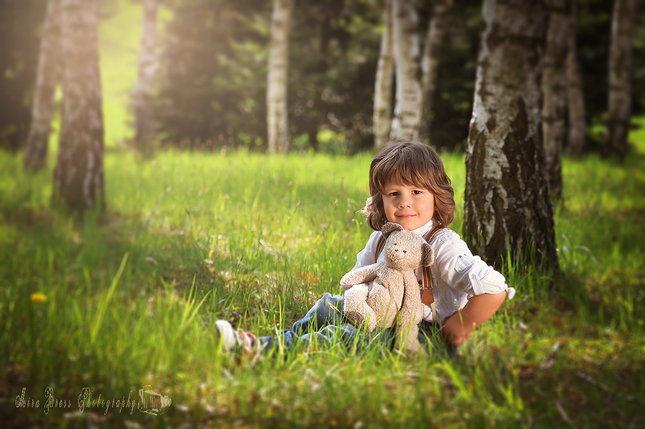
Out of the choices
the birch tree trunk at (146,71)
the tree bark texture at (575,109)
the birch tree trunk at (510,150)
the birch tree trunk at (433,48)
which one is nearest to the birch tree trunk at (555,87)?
the birch tree trunk at (510,150)

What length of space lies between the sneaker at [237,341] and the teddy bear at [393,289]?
0.48m

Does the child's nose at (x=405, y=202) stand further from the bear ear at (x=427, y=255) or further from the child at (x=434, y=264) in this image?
the bear ear at (x=427, y=255)

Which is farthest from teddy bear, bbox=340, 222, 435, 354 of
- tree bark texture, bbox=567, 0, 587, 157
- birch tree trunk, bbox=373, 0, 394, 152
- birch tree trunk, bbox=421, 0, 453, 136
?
tree bark texture, bbox=567, 0, 587, 157

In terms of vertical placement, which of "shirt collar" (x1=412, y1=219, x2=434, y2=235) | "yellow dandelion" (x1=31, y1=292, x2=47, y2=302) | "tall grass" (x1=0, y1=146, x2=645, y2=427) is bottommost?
"tall grass" (x1=0, y1=146, x2=645, y2=427)

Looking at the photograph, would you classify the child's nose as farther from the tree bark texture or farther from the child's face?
the tree bark texture

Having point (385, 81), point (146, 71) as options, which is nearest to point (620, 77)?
point (385, 81)

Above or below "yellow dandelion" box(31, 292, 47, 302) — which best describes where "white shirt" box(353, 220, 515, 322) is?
above

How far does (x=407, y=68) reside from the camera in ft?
26.5

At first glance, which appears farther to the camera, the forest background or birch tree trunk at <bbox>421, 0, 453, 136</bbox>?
birch tree trunk at <bbox>421, 0, 453, 136</bbox>

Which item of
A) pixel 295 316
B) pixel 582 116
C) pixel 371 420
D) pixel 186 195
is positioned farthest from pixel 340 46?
pixel 371 420

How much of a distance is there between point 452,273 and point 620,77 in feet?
35.3

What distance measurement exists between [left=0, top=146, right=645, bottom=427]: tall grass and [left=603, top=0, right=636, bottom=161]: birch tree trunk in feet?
22.5

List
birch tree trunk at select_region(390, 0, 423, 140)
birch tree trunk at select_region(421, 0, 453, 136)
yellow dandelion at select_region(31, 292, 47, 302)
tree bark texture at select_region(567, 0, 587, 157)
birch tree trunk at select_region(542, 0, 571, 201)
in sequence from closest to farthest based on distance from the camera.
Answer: yellow dandelion at select_region(31, 292, 47, 302), birch tree trunk at select_region(542, 0, 571, 201), birch tree trunk at select_region(390, 0, 423, 140), birch tree trunk at select_region(421, 0, 453, 136), tree bark texture at select_region(567, 0, 587, 157)

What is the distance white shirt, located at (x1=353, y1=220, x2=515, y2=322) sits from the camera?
222 centimetres
